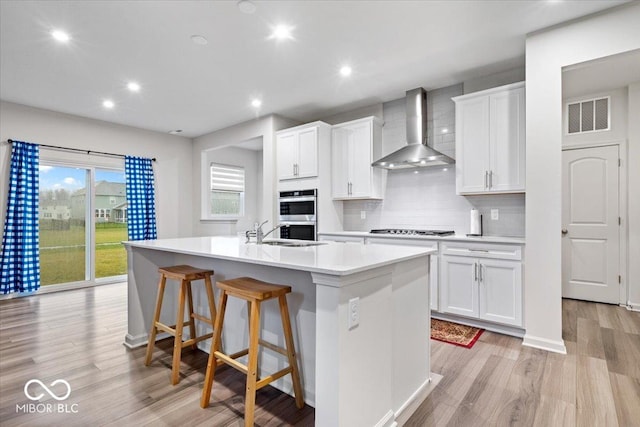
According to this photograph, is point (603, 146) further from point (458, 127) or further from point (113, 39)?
point (113, 39)

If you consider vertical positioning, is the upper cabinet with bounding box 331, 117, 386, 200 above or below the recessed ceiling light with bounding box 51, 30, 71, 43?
below

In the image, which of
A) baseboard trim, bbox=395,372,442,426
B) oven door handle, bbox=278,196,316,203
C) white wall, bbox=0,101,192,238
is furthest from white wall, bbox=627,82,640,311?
white wall, bbox=0,101,192,238

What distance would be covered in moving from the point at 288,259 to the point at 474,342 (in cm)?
222

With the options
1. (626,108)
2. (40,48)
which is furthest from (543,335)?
(40,48)

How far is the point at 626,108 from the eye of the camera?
3.91 metres

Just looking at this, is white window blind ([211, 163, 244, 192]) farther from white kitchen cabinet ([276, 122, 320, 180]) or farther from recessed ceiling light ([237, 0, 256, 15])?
recessed ceiling light ([237, 0, 256, 15])

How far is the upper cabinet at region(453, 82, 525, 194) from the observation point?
325 centimetres

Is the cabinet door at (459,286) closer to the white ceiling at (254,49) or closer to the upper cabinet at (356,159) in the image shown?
the upper cabinet at (356,159)

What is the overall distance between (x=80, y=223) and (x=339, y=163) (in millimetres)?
4301

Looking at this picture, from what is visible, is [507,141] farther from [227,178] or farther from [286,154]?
[227,178]

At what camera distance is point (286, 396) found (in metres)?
2.12

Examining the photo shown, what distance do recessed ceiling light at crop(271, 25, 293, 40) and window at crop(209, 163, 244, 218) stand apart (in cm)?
430

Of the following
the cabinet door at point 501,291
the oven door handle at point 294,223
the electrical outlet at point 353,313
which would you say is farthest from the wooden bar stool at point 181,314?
the cabinet door at point 501,291

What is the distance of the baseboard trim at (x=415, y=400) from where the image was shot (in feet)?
6.11
